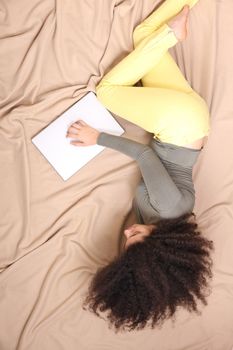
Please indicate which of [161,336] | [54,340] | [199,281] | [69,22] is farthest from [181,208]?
[69,22]

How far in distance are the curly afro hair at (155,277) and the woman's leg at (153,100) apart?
0.26m

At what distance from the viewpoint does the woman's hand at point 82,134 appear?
44.6 inches

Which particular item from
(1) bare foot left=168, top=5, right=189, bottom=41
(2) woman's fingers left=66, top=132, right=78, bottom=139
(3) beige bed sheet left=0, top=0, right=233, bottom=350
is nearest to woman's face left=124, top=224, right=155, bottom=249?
(3) beige bed sheet left=0, top=0, right=233, bottom=350

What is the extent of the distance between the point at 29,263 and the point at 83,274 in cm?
16

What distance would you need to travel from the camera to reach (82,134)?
3.73ft

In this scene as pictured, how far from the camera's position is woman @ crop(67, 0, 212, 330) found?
94 centimetres

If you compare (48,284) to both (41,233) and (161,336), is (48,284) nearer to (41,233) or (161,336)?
(41,233)

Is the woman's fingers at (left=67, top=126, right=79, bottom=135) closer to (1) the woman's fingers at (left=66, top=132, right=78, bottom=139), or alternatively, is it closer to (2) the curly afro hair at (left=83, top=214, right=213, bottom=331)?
(1) the woman's fingers at (left=66, top=132, right=78, bottom=139)

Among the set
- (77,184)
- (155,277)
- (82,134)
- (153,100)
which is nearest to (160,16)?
(153,100)

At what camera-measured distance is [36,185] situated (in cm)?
117

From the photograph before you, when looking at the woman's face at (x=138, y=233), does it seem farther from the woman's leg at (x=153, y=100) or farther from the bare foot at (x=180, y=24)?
the bare foot at (x=180, y=24)

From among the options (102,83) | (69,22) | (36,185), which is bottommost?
(36,185)

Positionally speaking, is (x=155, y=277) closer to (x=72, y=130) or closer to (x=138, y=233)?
(x=138, y=233)

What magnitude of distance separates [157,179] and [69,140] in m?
0.30
